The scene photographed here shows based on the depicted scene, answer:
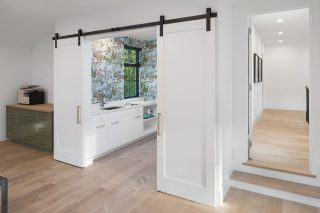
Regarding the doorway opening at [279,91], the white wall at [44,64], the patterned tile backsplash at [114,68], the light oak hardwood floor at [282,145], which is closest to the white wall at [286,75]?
the doorway opening at [279,91]

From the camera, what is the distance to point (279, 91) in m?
8.96

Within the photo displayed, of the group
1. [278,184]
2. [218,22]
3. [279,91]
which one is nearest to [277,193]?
[278,184]

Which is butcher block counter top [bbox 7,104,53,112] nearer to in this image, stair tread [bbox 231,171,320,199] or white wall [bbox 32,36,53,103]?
white wall [bbox 32,36,53,103]

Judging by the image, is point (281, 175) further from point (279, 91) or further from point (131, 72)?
point (279, 91)

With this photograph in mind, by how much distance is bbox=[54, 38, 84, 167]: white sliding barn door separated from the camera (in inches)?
146

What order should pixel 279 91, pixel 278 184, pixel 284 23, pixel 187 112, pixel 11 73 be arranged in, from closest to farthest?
pixel 187 112 → pixel 278 184 → pixel 11 73 → pixel 284 23 → pixel 279 91

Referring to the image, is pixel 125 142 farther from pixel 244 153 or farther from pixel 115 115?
pixel 244 153

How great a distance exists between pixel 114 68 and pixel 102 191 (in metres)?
3.13

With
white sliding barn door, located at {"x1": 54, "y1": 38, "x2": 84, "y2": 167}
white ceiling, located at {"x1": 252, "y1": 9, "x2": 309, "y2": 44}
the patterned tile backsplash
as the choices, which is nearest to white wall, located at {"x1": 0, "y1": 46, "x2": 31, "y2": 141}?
the patterned tile backsplash

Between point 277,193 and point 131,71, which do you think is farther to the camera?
point 131,71

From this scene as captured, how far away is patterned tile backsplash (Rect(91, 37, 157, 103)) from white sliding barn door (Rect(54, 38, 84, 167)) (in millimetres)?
942

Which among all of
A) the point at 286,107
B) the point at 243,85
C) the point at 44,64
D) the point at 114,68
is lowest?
the point at 286,107

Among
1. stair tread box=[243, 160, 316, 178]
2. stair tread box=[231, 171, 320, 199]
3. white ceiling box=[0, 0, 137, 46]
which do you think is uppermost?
white ceiling box=[0, 0, 137, 46]

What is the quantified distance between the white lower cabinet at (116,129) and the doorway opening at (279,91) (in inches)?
93.7
